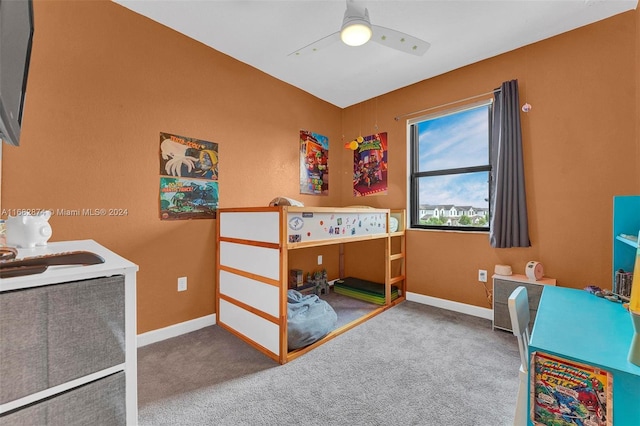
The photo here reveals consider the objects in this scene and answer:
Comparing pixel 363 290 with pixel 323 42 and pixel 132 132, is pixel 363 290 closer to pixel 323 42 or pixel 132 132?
pixel 323 42

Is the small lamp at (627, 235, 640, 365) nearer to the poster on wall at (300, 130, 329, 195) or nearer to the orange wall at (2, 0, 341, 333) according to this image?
the orange wall at (2, 0, 341, 333)

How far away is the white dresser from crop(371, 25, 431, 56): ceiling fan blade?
1.87 meters

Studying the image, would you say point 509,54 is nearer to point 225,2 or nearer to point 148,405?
point 225,2

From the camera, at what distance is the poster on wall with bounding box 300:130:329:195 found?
10.8ft

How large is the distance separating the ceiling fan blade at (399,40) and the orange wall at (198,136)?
120 centimetres

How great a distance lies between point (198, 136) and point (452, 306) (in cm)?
294

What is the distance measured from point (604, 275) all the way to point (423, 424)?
6.17 ft

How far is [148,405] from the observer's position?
4.72 ft

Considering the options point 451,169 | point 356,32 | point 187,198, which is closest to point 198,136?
point 187,198

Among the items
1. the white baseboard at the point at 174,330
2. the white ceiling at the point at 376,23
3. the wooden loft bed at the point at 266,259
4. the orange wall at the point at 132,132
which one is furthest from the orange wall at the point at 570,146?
the white baseboard at the point at 174,330

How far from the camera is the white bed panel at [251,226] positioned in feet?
6.24

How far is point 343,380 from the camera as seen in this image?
1660mm

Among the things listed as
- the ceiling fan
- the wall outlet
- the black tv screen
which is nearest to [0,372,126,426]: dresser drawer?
the black tv screen

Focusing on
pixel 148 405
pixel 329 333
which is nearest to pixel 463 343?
pixel 329 333
